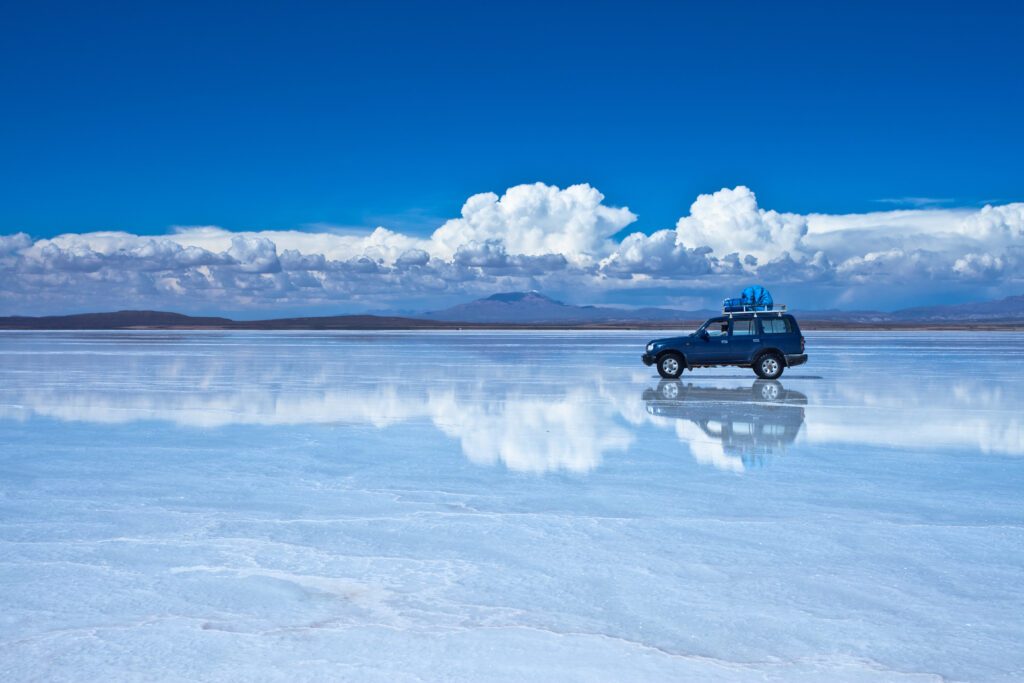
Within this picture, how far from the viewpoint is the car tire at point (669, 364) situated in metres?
27.5

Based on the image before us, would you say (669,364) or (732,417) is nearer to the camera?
(732,417)

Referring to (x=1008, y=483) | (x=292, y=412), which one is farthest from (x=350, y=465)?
(x=1008, y=483)

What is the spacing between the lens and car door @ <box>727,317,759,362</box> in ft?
88.6

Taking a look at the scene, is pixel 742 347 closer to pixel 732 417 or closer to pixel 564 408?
pixel 732 417

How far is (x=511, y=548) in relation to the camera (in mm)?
7070

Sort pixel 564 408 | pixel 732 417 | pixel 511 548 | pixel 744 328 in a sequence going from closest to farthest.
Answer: pixel 511 548 → pixel 732 417 → pixel 564 408 → pixel 744 328

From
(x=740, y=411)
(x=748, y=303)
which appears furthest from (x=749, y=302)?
(x=740, y=411)

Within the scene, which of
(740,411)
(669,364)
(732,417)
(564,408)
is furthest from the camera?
(669,364)

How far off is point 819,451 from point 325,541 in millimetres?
7529

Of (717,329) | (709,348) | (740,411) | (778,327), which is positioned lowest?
(740,411)

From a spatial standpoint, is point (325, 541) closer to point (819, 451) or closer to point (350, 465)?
point (350, 465)

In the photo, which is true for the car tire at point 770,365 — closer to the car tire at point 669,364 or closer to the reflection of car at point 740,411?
the reflection of car at point 740,411

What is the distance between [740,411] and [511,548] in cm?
1131

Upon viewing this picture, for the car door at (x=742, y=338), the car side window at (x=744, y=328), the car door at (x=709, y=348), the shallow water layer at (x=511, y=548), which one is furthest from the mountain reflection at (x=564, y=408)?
the car side window at (x=744, y=328)
